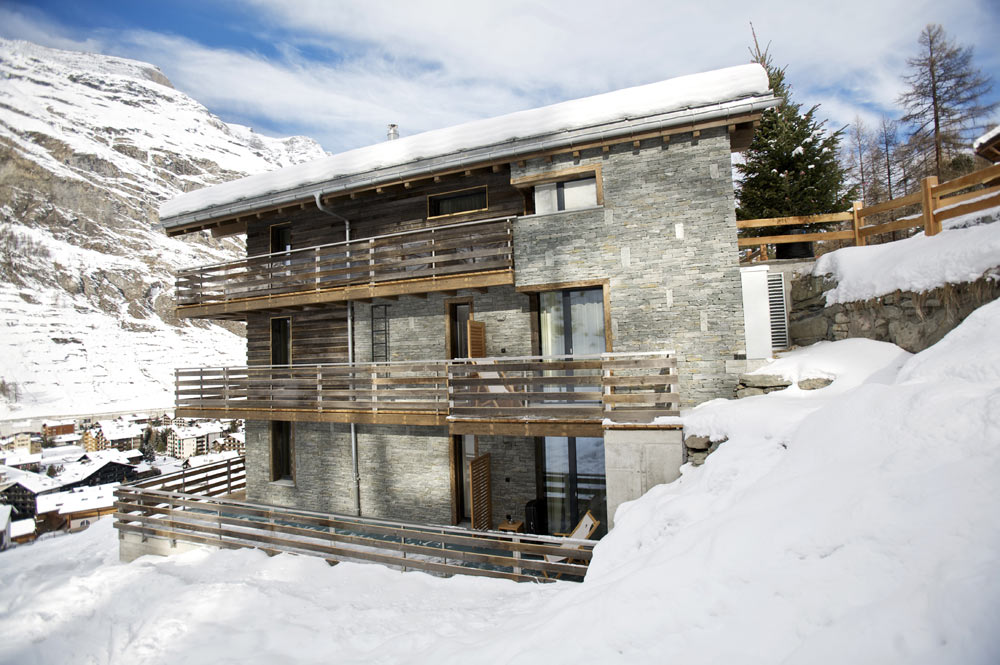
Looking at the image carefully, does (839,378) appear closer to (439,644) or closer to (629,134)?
(629,134)

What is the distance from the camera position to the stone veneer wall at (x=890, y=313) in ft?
21.2

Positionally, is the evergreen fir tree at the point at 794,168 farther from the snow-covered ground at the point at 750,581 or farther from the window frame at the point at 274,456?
the window frame at the point at 274,456

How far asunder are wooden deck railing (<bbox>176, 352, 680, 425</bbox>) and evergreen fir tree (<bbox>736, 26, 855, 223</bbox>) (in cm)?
1066

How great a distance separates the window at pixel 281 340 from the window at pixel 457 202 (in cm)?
603

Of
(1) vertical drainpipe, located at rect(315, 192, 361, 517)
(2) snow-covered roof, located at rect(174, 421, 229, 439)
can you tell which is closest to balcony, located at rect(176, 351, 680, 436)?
(1) vertical drainpipe, located at rect(315, 192, 361, 517)

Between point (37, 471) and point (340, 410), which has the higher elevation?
point (340, 410)

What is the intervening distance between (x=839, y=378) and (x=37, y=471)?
8219cm

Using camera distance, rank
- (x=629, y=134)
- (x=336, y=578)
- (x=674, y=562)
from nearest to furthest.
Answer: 1. (x=674, y=562)
2. (x=336, y=578)
3. (x=629, y=134)

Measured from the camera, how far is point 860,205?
1022 centimetres

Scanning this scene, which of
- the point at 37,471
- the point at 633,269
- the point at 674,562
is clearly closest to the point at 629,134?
the point at 633,269

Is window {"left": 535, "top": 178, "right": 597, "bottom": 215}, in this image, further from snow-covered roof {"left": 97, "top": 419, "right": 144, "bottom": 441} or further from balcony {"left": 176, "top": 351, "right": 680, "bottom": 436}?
snow-covered roof {"left": 97, "top": 419, "right": 144, "bottom": 441}

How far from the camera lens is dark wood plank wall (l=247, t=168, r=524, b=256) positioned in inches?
446

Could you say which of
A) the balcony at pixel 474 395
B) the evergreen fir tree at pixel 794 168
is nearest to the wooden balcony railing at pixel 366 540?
the balcony at pixel 474 395

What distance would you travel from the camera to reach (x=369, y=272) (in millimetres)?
11320
